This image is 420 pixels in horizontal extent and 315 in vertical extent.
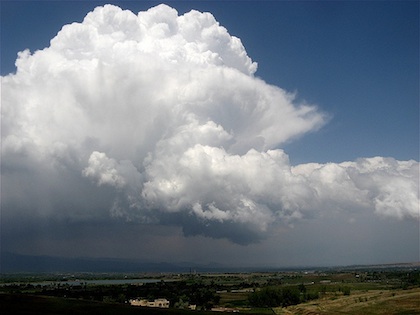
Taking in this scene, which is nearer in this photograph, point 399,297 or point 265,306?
point 399,297

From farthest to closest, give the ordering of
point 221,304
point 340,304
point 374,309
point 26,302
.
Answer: point 221,304, point 340,304, point 374,309, point 26,302

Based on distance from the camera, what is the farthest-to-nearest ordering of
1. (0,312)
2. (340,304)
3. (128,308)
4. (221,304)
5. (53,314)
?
(221,304) < (340,304) < (128,308) < (53,314) < (0,312)

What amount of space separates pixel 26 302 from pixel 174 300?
10160 cm

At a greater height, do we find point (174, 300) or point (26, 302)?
point (26, 302)

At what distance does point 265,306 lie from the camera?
183 meters

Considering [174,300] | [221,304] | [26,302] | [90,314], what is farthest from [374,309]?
[26,302]

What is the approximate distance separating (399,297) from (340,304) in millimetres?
26425

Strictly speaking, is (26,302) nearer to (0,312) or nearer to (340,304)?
(0,312)

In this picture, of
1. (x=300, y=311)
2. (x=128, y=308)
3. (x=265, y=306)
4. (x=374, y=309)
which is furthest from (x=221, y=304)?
(x=128, y=308)

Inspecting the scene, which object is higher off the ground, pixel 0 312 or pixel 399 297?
pixel 0 312

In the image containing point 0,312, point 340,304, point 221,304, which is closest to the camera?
point 0,312

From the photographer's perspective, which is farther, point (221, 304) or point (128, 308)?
point (221, 304)

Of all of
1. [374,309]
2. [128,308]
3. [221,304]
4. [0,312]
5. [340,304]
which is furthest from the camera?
[221,304]

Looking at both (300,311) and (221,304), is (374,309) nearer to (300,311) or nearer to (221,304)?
(300,311)
